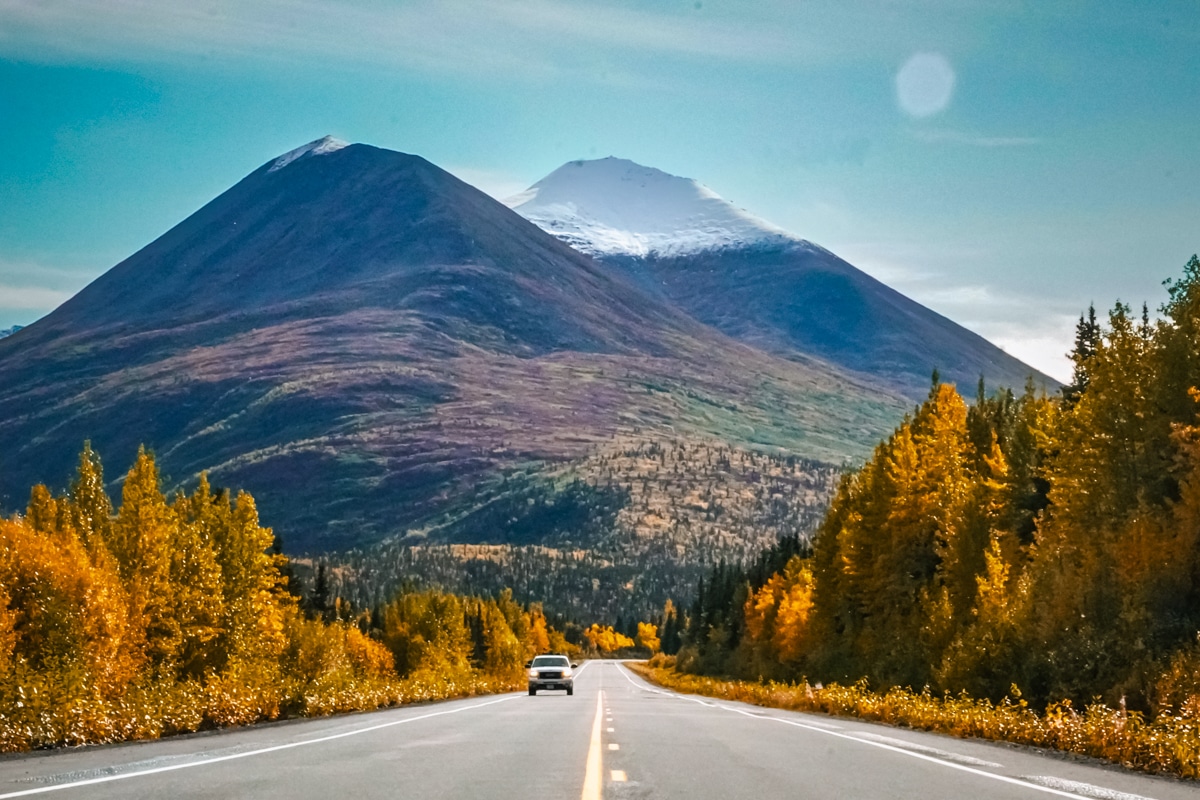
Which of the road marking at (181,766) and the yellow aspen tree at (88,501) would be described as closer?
the road marking at (181,766)

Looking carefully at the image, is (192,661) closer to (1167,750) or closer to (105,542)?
(105,542)

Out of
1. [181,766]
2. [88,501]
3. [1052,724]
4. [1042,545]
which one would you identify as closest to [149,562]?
[88,501]

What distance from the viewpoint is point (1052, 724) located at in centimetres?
2411

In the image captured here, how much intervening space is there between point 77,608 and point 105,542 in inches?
647

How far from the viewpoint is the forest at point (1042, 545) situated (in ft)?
99.0

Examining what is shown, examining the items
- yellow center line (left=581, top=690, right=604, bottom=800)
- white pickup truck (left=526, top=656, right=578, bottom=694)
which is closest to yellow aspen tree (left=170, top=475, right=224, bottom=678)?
white pickup truck (left=526, top=656, right=578, bottom=694)

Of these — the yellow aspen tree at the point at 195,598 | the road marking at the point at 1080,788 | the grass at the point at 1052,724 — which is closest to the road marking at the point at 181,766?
the road marking at the point at 1080,788

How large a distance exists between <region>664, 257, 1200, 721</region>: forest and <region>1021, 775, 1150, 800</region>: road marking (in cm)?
560

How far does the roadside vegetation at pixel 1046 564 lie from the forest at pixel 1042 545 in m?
0.07

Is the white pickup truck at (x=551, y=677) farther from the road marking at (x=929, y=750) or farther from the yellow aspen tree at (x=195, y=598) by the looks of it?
the road marking at (x=929, y=750)

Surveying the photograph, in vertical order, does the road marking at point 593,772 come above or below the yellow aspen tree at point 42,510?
below

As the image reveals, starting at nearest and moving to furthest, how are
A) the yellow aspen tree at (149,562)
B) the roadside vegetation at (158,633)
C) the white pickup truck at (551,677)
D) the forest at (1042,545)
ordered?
the roadside vegetation at (158,633)
the forest at (1042,545)
the yellow aspen tree at (149,562)
the white pickup truck at (551,677)

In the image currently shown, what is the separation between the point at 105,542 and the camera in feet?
193

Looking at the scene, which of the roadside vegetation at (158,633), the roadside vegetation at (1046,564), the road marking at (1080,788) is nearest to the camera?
the road marking at (1080,788)
